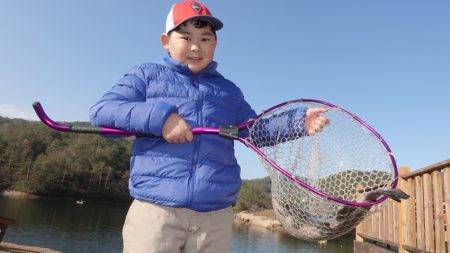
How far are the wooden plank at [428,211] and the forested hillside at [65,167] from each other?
7851cm

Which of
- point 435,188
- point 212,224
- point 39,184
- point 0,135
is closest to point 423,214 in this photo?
point 435,188

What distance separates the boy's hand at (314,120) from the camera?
232cm

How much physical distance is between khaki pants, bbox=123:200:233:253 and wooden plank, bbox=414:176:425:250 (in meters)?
4.05

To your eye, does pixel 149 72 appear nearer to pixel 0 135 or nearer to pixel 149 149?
pixel 149 149

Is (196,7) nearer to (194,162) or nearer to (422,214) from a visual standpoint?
(194,162)

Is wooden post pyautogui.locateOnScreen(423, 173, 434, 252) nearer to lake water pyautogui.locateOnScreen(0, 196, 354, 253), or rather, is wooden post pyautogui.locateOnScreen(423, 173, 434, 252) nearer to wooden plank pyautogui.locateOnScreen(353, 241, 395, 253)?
wooden plank pyautogui.locateOnScreen(353, 241, 395, 253)

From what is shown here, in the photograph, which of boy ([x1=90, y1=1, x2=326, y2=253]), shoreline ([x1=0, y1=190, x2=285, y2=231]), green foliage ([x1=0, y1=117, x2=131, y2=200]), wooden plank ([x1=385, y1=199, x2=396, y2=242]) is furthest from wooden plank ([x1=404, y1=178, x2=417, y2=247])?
green foliage ([x1=0, y1=117, x2=131, y2=200])

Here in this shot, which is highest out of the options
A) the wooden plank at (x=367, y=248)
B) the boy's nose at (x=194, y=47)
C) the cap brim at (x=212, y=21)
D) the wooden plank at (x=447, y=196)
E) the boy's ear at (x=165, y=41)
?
the cap brim at (x=212, y=21)

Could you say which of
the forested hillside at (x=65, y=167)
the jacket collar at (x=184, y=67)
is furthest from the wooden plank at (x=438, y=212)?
the forested hillside at (x=65, y=167)

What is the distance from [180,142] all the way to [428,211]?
4255mm

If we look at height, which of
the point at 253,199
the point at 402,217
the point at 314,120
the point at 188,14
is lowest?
the point at 253,199

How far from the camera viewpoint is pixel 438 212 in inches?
169

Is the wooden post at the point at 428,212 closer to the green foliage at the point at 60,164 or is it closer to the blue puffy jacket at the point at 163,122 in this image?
the blue puffy jacket at the point at 163,122

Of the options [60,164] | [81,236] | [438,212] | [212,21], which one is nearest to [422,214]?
[438,212]
